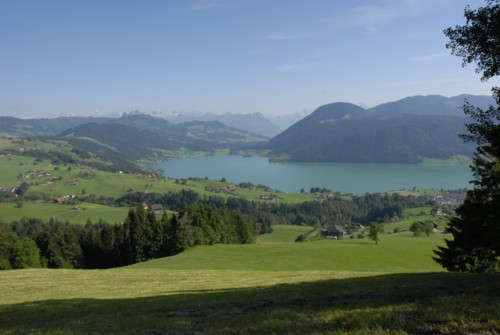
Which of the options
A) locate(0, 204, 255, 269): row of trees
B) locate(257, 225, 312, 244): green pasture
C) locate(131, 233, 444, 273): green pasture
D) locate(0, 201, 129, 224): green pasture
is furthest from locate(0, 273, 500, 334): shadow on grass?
locate(0, 201, 129, 224): green pasture

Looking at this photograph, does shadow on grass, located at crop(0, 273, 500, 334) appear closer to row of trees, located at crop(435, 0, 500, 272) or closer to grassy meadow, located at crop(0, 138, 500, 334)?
grassy meadow, located at crop(0, 138, 500, 334)

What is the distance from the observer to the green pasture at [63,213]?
539ft

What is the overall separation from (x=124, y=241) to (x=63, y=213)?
11929cm

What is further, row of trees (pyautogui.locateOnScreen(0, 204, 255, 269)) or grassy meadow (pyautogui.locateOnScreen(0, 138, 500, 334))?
row of trees (pyautogui.locateOnScreen(0, 204, 255, 269))

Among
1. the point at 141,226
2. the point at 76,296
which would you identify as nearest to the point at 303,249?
the point at 141,226

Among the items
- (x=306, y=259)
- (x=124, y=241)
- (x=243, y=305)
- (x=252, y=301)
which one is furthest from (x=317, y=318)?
(x=124, y=241)

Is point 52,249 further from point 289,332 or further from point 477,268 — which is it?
point 289,332

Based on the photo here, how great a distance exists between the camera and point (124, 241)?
244ft

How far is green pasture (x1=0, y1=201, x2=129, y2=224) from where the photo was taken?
539 feet

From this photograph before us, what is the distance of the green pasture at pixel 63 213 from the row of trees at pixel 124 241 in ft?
257

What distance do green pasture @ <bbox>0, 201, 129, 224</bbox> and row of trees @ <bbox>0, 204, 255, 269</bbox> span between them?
78.4 metres

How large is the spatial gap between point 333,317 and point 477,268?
2988 cm

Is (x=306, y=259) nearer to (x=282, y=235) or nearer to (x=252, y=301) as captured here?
(x=252, y=301)

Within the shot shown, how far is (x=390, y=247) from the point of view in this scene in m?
69.1
